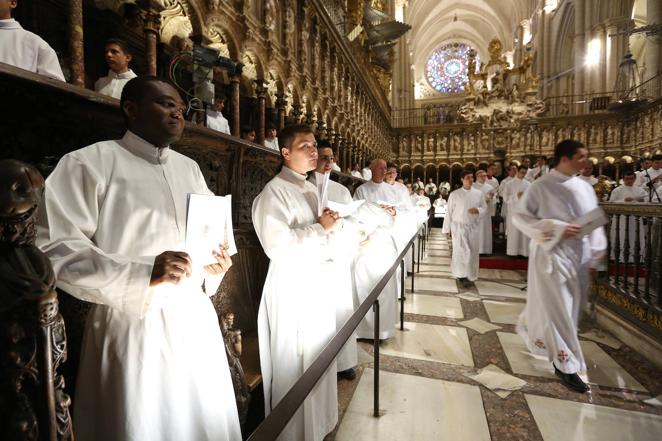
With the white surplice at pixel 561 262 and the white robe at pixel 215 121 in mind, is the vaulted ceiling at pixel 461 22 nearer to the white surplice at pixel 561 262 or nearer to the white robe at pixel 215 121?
the white robe at pixel 215 121

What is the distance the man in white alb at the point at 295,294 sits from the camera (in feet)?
6.50

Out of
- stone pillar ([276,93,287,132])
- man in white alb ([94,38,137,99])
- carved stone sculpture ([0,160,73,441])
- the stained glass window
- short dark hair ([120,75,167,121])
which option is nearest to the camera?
carved stone sculpture ([0,160,73,441])

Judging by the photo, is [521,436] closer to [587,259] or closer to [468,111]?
[587,259]

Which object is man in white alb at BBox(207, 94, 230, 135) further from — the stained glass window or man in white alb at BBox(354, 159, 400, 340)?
the stained glass window

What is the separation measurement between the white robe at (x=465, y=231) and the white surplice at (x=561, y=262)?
2.99 m

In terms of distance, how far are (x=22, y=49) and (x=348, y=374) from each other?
3.40 m

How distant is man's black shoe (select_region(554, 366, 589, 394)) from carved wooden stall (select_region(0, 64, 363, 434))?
7.68 feet

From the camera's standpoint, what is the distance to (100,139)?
1733mm

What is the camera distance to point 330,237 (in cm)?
234

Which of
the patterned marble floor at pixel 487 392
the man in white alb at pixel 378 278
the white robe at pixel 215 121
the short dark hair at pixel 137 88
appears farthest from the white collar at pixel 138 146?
the white robe at pixel 215 121

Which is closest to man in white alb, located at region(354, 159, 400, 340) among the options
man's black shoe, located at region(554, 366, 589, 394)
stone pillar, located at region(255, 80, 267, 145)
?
man's black shoe, located at region(554, 366, 589, 394)

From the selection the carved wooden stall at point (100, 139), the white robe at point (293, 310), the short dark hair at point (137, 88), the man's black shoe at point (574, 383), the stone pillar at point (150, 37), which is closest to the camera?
the short dark hair at point (137, 88)

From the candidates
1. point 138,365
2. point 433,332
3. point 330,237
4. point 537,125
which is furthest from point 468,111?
point 138,365

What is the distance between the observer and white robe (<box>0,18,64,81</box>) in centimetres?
233
